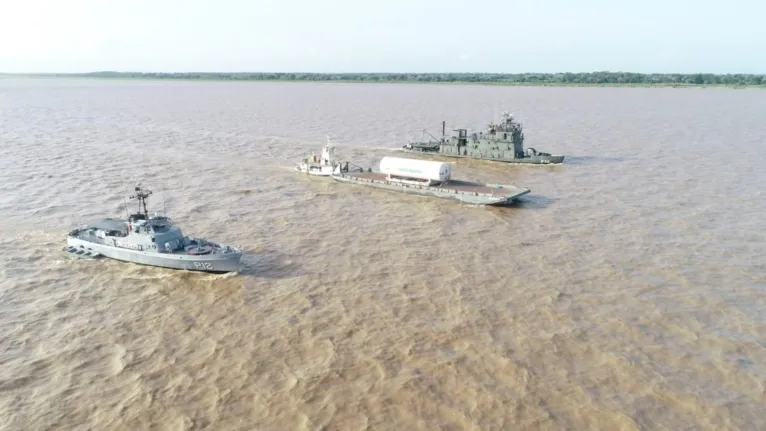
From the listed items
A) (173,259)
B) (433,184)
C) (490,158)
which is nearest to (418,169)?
(433,184)

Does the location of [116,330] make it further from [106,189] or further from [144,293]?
[106,189]

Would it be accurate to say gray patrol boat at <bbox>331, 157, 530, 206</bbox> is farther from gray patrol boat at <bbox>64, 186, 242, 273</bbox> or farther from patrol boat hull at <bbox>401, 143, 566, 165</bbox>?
gray patrol boat at <bbox>64, 186, 242, 273</bbox>

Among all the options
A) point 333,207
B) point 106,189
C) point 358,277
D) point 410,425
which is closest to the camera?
point 410,425

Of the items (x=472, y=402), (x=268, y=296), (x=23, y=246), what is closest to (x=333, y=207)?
(x=268, y=296)

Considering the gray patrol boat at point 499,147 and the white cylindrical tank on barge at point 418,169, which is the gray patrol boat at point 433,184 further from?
the gray patrol boat at point 499,147

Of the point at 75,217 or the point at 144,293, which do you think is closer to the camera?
the point at 144,293

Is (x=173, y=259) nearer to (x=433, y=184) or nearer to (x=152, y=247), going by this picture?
(x=152, y=247)
